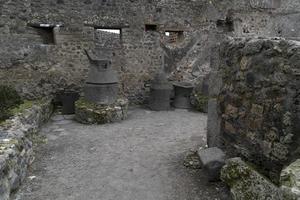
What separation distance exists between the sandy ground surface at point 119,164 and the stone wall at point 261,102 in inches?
26.3

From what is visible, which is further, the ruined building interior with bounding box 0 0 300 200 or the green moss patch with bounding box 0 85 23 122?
the green moss patch with bounding box 0 85 23 122

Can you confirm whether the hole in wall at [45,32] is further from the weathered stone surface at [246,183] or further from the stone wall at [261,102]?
the weathered stone surface at [246,183]

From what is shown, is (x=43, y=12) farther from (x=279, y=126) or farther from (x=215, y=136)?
(x=279, y=126)

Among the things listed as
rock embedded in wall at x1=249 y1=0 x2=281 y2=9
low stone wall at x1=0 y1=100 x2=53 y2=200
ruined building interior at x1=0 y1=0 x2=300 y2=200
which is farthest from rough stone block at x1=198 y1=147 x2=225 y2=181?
rock embedded in wall at x1=249 y1=0 x2=281 y2=9

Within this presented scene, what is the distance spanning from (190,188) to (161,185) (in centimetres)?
38

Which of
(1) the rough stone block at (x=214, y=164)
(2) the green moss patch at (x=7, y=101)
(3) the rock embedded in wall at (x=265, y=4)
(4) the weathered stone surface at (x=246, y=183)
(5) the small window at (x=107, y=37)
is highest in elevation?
(3) the rock embedded in wall at (x=265, y=4)

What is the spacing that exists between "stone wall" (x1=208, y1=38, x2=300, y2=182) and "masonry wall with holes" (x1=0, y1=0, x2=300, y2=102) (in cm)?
504

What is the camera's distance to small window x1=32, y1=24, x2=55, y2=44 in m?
7.66

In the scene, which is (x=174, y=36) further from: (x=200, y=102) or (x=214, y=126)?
(x=214, y=126)

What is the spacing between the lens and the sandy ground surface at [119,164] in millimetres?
3510

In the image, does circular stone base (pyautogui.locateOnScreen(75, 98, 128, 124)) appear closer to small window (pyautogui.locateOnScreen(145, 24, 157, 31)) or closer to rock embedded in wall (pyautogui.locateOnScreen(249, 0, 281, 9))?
small window (pyautogui.locateOnScreen(145, 24, 157, 31))

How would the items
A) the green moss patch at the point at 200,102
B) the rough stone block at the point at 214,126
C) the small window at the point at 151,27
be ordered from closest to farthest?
1. the rough stone block at the point at 214,126
2. the green moss patch at the point at 200,102
3. the small window at the point at 151,27

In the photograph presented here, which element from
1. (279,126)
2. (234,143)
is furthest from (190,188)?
(279,126)

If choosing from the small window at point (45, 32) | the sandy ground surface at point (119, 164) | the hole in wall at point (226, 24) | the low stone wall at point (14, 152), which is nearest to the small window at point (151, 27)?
the hole in wall at point (226, 24)
